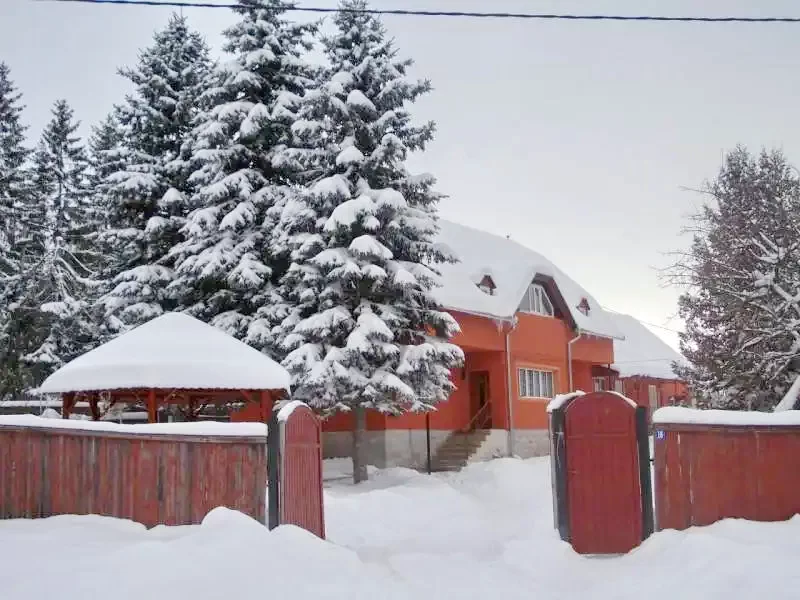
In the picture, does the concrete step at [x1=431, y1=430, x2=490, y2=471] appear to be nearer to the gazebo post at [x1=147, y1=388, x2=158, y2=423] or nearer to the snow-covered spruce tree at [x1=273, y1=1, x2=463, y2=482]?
the snow-covered spruce tree at [x1=273, y1=1, x2=463, y2=482]

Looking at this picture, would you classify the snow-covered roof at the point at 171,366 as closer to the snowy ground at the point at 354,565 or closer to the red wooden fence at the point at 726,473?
the snowy ground at the point at 354,565

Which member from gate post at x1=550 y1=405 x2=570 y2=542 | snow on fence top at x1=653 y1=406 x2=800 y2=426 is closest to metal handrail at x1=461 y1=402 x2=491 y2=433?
gate post at x1=550 y1=405 x2=570 y2=542

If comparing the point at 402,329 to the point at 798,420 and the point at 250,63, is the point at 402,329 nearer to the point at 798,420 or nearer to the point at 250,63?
the point at 250,63

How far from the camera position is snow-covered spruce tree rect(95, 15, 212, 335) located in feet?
86.9

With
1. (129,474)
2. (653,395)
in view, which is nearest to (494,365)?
(129,474)

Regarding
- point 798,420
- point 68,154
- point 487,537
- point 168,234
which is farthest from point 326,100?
point 68,154

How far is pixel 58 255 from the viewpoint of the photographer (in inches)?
1443

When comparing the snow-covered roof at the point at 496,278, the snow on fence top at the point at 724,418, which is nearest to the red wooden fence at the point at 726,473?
the snow on fence top at the point at 724,418

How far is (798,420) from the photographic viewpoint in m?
10.3

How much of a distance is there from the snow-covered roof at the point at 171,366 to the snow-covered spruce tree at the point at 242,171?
164 inches

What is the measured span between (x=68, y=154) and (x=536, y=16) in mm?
33567

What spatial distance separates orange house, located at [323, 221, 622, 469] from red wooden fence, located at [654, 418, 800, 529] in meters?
14.3

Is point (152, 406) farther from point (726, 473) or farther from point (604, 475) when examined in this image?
point (726, 473)

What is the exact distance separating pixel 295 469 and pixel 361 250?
30.6 feet
